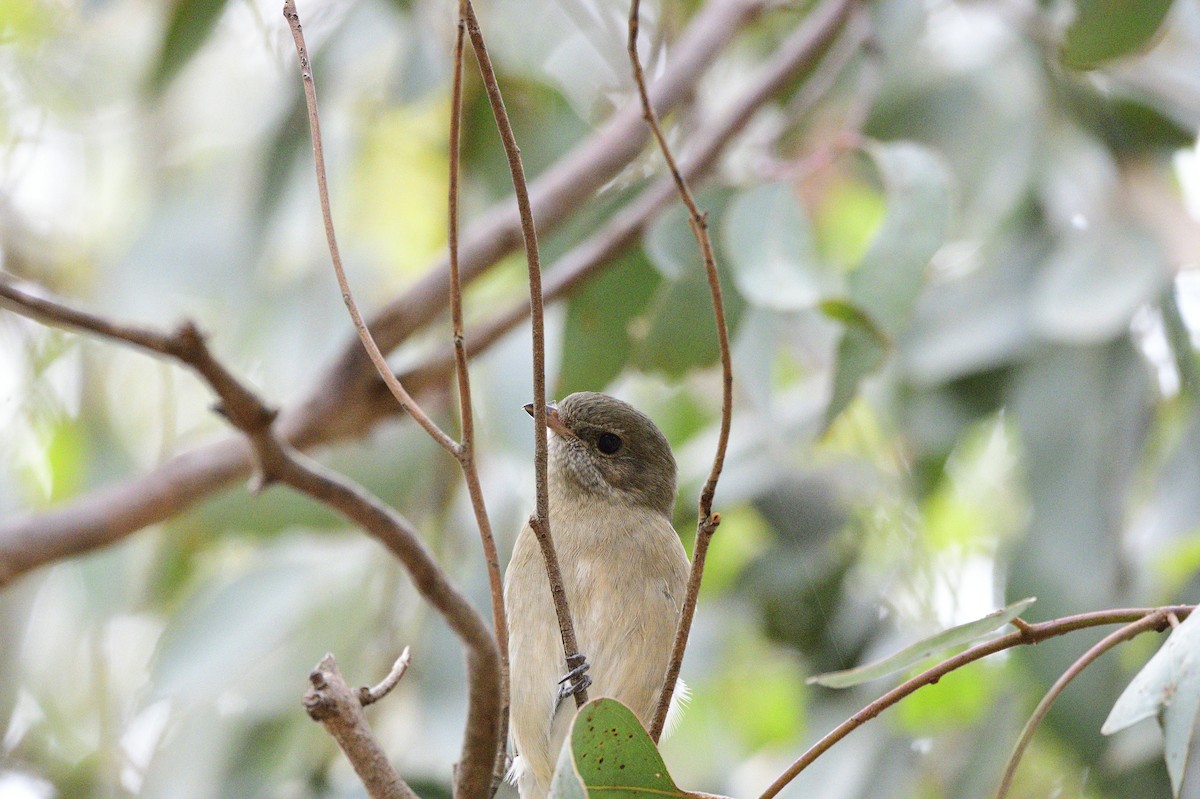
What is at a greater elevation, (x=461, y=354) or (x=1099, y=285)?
(x=1099, y=285)

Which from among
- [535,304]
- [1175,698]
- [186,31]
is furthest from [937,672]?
[186,31]

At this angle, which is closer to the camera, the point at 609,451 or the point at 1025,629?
the point at 1025,629

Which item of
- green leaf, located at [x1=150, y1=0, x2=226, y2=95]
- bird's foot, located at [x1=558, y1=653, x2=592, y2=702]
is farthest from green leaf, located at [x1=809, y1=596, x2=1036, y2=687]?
green leaf, located at [x1=150, y1=0, x2=226, y2=95]

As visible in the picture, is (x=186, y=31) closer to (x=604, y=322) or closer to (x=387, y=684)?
(x=604, y=322)

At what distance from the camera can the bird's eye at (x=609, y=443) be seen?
2850mm

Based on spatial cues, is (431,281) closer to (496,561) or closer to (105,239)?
(496,561)

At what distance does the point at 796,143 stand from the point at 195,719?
255 cm

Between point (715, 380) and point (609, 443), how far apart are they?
4.24 feet

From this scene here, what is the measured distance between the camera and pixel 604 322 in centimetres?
323

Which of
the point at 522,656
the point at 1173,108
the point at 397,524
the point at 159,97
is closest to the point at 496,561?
the point at 397,524

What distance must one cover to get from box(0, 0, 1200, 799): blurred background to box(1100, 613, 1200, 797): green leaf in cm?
115

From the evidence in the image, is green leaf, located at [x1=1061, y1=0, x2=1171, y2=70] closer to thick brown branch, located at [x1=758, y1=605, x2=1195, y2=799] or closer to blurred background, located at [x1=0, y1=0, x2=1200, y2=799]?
blurred background, located at [x1=0, y1=0, x2=1200, y2=799]

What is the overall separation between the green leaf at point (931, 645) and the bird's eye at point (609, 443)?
120 cm

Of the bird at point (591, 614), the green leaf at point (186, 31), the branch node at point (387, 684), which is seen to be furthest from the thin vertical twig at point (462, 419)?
the green leaf at point (186, 31)
